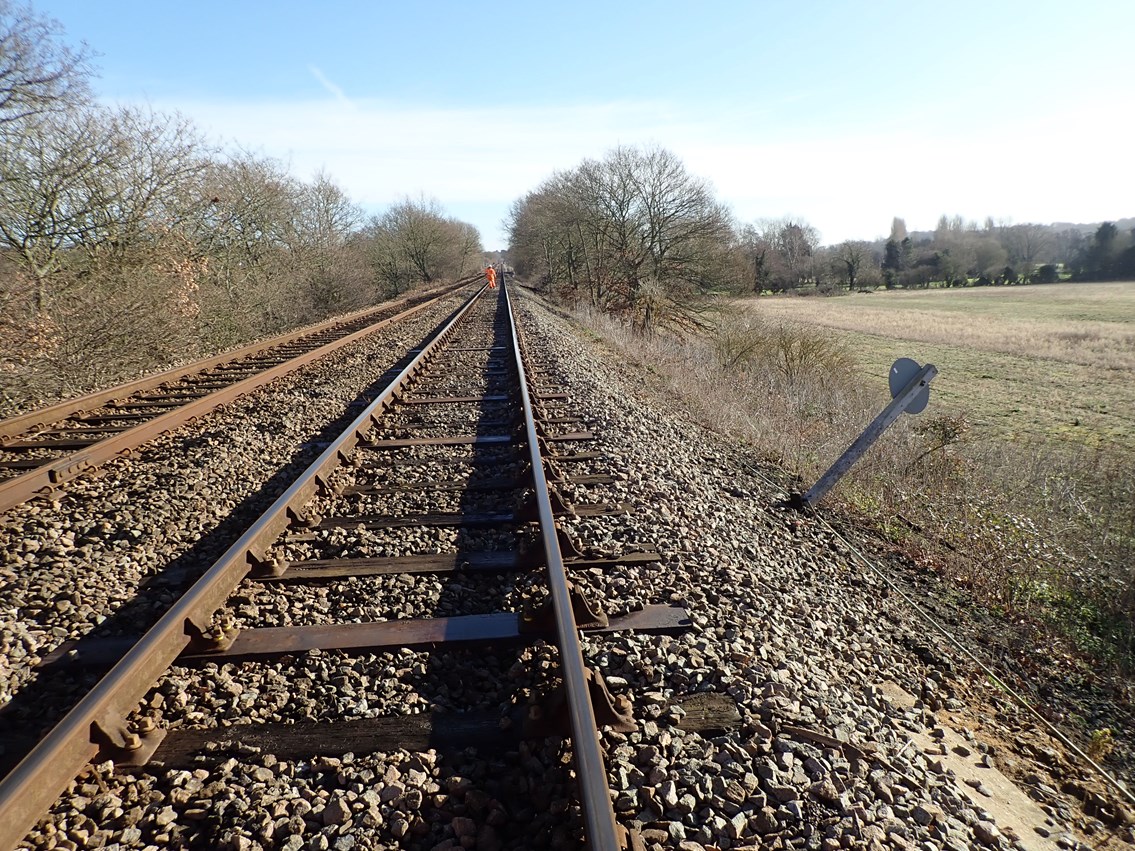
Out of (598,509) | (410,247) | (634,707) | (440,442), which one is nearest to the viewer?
(634,707)

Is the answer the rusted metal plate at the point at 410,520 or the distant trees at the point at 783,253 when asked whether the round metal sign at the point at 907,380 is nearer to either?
the rusted metal plate at the point at 410,520

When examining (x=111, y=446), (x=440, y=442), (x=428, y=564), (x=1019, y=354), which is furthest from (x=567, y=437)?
(x=1019, y=354)

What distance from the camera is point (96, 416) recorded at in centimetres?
709

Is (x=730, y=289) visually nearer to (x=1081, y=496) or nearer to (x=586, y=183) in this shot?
(x=586, y=183)

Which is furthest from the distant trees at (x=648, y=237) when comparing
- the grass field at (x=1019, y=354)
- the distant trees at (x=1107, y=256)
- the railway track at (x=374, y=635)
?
the distant trees at (x=1107, y=256)

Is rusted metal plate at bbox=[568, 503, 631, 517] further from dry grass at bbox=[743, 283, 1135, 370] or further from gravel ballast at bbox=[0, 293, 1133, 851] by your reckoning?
dry grass at bbox=[743, 283, 1135, 370]

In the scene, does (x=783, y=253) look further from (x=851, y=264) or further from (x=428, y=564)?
(x=428, y=564)

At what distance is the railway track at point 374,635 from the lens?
2.27m

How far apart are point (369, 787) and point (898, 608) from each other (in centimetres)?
365

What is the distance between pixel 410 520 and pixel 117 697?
7.03ft

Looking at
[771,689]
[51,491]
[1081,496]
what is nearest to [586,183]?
[1081,496]

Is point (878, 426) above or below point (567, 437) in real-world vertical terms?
above

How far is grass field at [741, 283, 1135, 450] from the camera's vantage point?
16484 millimetres

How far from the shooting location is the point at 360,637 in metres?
3.05
